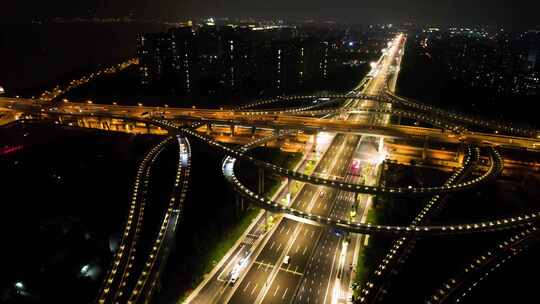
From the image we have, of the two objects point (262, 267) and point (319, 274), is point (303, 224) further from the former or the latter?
point (262, 267)

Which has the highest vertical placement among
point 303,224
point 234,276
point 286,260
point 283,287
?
point 303,224

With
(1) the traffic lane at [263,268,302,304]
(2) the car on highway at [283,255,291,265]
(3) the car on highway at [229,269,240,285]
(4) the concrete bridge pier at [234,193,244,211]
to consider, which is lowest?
(1) the traffic lane at [263,268,302,304]

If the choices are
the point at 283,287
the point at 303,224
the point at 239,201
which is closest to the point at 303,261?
the point at 283,287

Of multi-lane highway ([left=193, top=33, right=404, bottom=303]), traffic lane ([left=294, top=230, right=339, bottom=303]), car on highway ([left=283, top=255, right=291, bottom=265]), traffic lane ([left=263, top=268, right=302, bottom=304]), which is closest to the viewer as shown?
traffic lane ([left=263, top=268, right=302, bottom=304])

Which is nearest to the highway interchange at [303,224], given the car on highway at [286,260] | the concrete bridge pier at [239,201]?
the car on highway at [286,260]

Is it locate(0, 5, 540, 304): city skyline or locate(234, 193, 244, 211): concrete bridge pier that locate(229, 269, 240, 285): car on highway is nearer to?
locate(0, 5, 540, 304): city skyline

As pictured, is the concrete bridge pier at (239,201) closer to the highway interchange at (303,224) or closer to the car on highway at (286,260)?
the highway interchange at (303,224)

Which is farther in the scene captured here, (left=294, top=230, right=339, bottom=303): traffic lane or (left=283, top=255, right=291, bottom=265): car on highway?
(left=283, top=255, right=291, bottom=265): car on highway

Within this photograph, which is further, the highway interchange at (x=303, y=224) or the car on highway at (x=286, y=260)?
the car on highway at (x=286, y=260)

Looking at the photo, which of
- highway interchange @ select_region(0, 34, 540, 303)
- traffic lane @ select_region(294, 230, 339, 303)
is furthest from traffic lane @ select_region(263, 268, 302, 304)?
traffic lane @ select_region(294, 230, 339, 303)

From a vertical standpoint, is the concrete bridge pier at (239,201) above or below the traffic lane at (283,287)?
above

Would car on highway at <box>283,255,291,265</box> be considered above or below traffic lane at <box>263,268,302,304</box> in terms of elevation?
above
